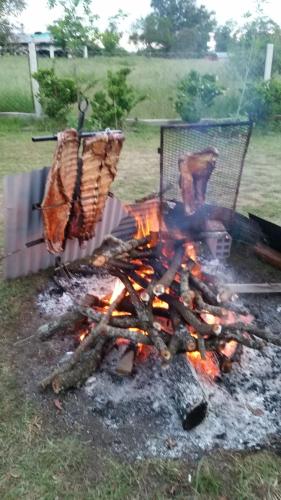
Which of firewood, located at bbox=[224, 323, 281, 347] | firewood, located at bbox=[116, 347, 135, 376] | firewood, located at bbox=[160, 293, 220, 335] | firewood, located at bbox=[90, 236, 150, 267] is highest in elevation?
firewood, located at bbox=[90, 236, 150, 267]

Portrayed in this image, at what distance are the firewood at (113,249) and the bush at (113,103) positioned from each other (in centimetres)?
790

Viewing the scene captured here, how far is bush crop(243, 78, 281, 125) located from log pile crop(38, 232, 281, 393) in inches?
376

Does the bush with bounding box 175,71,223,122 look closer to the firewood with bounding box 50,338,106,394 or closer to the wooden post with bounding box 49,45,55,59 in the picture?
the wooden post with bounding box 49,45,55,59

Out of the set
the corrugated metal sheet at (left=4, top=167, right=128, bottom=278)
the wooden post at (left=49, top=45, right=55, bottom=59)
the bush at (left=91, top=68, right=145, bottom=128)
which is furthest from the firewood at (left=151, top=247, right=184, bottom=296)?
the wooden post at (left=49, top=45, right=55, bottom=59)

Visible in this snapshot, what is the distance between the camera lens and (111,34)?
14.1m

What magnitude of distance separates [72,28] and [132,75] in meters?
3.74

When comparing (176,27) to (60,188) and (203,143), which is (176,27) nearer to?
(203,143)

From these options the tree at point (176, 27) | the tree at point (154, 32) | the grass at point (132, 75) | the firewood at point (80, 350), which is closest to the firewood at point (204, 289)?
the firewood at point (80, 350)

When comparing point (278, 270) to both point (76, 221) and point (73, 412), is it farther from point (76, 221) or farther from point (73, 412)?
point (73, 412)

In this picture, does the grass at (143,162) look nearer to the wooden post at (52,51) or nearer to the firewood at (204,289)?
the wooden post at (52,51)

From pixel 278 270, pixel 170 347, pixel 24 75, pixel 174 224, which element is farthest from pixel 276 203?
pixel 24 75

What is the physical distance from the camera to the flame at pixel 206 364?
2.89 meters

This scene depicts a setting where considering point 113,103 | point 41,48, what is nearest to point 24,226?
point 113,103

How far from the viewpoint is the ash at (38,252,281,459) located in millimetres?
2443
